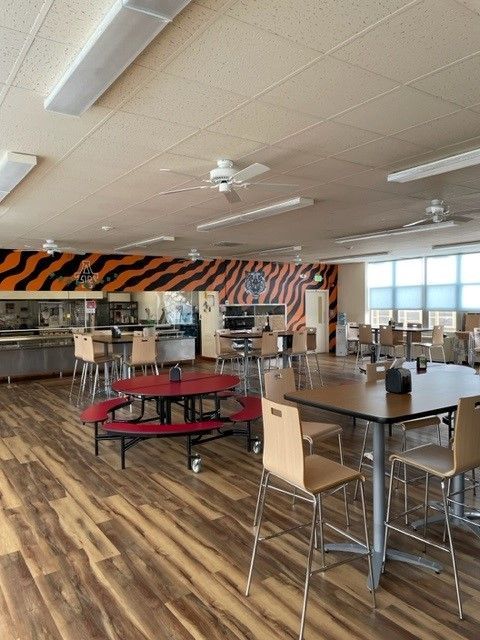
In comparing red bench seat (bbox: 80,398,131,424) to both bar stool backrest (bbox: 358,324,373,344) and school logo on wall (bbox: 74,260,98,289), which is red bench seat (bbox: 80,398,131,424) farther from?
bar stool backrest (bbox: 358,324,373,344)

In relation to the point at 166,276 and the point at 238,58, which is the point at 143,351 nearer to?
the point at 166,276

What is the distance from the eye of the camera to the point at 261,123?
2.94 meters

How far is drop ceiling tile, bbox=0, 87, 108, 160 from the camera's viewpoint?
2625 millimetres

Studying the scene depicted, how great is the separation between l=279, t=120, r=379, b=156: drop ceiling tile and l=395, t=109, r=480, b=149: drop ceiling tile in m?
0.27

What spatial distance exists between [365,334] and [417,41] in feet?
27.4

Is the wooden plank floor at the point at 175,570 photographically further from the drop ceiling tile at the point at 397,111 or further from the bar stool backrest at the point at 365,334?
the bar stool backrest at the point at 365,334

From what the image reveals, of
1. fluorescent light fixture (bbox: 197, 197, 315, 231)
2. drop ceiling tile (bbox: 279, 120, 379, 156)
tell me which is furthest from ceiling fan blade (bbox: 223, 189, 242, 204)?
fluorescent light fixture (bbox: 197, 197, 315, 231)

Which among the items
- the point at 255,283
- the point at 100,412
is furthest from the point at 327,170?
the point at 255,283

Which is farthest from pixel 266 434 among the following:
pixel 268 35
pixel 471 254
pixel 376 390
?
pixel 471 254

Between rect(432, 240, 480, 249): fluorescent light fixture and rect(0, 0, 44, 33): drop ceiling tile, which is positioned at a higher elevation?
rect(432, 240, 480, 249): fluorescent light fixture

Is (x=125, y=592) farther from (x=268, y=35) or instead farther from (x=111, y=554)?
(x=268, y=35)

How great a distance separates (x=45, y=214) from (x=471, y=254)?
368 inches

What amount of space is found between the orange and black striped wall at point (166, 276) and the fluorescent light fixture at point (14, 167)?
19.4 ft

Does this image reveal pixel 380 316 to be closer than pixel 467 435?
No
